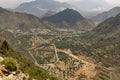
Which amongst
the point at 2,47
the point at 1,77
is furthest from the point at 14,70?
the point at 2,47

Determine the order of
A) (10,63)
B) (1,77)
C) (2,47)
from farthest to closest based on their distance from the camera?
(2,47), (10,63), (1,77)

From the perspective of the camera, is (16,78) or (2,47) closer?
(16,78)

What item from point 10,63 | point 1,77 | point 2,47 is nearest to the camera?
point 1,77

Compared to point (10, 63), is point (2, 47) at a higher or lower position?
lower

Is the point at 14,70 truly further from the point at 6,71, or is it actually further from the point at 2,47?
the point at 2,47

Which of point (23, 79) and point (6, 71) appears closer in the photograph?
point (6, 71)

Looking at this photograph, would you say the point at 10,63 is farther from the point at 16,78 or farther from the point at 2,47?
the point at 2,47

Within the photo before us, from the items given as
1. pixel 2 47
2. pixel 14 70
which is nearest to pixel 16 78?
pixel 14 70
